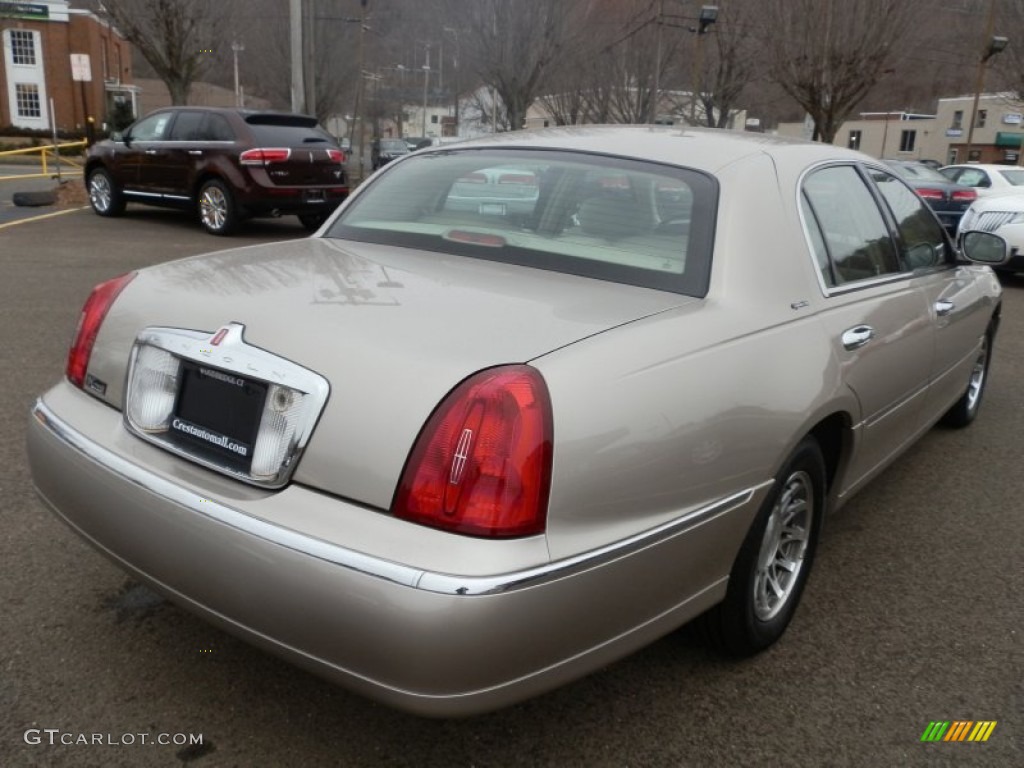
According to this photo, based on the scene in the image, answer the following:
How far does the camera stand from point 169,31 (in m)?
20.9

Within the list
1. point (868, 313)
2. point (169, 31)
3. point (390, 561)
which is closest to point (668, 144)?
point (868, 313)

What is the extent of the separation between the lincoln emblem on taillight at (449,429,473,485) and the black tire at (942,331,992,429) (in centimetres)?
388

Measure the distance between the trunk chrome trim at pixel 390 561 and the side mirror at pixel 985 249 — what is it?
2.77 meters

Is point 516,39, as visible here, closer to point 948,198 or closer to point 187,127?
point 948,198

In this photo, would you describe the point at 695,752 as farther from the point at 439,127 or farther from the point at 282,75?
the point at 439,127

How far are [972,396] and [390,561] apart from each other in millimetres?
4425

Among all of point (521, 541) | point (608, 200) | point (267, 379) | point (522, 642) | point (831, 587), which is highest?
point (608, 200)

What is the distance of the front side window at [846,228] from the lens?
3.01 m

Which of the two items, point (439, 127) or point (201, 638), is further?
point (439, 127)

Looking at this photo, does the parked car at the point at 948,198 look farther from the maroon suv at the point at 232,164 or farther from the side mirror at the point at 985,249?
the side mirror at the point at 985,249

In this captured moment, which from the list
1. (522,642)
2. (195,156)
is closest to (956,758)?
(522,642)

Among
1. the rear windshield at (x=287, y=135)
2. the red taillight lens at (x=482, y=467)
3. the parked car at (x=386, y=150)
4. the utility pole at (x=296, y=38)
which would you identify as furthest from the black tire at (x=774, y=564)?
the parked car at (x=386, y=150)

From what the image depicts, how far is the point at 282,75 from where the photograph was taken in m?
46.4

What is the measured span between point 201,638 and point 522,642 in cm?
128
